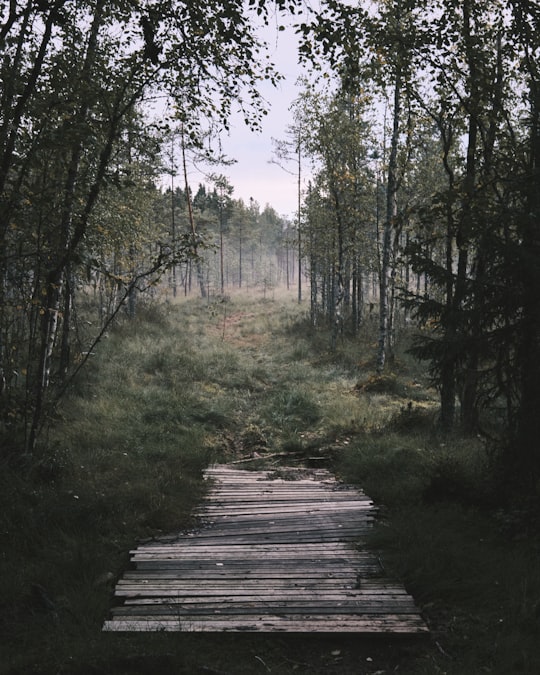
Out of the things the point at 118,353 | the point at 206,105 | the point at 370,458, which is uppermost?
the point at 206,105

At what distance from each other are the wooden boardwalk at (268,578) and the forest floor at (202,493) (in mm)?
147

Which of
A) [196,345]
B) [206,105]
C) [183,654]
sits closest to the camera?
[183,654]

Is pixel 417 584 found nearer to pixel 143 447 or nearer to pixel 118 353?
pixel 143 447

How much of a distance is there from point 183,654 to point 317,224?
2871 centimetres

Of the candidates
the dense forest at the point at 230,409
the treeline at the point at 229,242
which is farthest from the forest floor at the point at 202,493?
Result: the treeline at the point at 229,242

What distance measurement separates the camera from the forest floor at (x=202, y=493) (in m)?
3.70

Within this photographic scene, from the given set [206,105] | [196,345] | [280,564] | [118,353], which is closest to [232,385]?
[118,353]

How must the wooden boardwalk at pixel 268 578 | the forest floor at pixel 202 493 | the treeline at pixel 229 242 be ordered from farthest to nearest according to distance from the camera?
the treeline at pixel 229 242 < the wooden boardwalk at pixel 268 578 < the forest floor at pixel 202 493

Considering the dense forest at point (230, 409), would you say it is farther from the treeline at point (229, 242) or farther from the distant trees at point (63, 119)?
the treeline at point (229, 242)

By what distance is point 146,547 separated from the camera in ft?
18.4

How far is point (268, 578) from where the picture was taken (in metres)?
4.81

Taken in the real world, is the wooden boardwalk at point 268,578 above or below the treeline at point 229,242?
below

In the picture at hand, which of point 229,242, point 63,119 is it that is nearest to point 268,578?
point 63,119

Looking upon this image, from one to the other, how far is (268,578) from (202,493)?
3291 millimetres
